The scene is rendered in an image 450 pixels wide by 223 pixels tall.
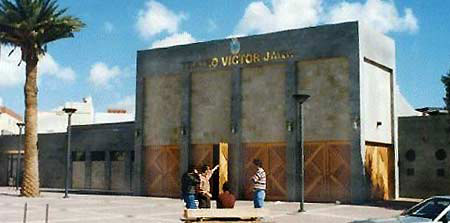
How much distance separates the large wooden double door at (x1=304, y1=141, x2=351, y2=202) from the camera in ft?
88.9

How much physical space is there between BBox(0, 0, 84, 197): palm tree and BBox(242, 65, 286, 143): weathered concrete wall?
1025 cm

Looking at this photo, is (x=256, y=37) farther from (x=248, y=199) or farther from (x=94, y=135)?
(x=94, y=135)

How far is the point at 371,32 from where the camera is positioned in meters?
28.8

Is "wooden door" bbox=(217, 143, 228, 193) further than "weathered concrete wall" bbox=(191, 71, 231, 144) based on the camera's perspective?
No

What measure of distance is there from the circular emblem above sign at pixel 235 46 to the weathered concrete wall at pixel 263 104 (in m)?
1.15

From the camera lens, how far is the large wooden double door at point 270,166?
28.8 m

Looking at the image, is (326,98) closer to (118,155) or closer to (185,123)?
(185,123)

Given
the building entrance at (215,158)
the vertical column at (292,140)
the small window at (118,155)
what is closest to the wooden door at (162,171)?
the building entrance at (215,158)

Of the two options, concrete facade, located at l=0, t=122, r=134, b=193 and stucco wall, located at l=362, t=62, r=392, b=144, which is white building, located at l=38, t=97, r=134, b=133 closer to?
concrete facade, located at l=0, t=122, r=134, b=193

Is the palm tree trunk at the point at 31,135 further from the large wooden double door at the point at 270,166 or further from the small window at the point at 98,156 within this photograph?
the large wooden double door at the point at 270,166

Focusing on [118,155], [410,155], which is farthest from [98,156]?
[410,155]

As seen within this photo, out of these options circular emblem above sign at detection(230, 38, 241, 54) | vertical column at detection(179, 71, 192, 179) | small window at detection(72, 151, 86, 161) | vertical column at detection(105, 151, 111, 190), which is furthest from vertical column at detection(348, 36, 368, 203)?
small window at detection(72, 151, 86, 161)

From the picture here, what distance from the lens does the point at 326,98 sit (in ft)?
91.6

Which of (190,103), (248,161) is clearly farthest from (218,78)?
(248,161)
